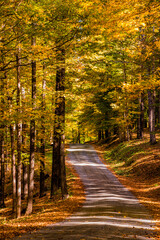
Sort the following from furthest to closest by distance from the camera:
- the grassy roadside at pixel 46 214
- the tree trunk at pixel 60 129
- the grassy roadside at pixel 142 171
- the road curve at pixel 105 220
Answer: the grassy roadside at pixel 142 171 → the tree trunk at pixel 60 129 → the grassy roadside at pixel 46 214 → the road curve at pixel 105 220

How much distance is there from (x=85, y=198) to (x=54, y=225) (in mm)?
5023

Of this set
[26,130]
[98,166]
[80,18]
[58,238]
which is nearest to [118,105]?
[98,166]

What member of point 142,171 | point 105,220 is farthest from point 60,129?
point 142,171

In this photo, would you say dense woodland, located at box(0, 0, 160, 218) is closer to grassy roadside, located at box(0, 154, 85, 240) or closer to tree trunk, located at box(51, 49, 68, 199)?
tree trunk, located at box(51, 49, 68, 199)

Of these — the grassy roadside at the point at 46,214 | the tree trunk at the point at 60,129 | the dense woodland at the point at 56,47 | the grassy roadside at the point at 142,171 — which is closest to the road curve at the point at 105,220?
the grassy roadside at the point at 46,214

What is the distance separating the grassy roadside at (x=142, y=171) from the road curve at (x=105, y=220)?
0.64 m

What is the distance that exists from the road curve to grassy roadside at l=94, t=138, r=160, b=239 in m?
0.64

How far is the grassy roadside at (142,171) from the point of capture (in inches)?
514

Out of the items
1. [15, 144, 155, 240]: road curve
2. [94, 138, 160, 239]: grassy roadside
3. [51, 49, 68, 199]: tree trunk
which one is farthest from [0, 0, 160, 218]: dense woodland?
[94, 138, 160, 239]: grassy roadside

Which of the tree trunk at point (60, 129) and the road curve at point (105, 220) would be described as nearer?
the road curve at point (105, 220)

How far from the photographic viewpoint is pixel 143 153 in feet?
69.1

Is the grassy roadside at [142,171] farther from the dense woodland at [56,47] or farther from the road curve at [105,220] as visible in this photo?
the dense woodland at [56,47]

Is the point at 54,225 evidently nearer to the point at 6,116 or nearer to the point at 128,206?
the point at 128,206

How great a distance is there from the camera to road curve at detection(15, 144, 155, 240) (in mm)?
6641
